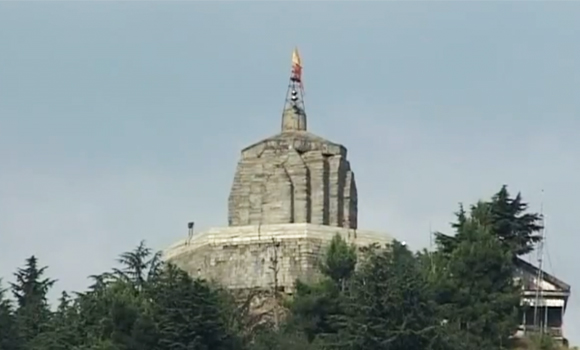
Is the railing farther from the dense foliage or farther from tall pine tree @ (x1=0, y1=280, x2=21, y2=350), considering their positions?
tall pine tree @ (x1=0, y1=280, x2=21, y2=350)

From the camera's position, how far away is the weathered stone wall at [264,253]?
75.8 meters

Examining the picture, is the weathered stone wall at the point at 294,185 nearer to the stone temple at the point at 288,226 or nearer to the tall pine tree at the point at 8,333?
the stone temple at the point at 288,226

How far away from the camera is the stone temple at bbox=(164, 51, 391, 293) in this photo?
76062 millimetres

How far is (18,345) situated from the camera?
6512 cm

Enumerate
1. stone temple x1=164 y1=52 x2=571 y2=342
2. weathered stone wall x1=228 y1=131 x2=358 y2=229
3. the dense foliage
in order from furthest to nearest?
weathered stone wall x1=228 y1=131 x2=358 y2=229
stone temple x1=164 y1=52 x2=571 y2=342
the dense foliage

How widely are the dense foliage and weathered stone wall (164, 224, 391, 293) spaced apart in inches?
58.0

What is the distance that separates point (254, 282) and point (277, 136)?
600cm

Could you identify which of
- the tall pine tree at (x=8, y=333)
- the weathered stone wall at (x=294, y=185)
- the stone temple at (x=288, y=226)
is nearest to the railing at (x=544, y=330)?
the stone temple at (x=288, y=226)

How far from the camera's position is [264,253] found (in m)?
76.4

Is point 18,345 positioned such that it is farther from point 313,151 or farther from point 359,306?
point 313,151

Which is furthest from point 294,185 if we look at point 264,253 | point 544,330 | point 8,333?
point 8,333

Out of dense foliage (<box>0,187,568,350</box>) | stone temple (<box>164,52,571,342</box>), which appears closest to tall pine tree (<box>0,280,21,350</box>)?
dense foliage (<box>0,187,568,350</box>)

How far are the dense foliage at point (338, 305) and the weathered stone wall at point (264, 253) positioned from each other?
1472 mm

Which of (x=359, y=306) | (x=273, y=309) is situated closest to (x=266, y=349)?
(x=359, y=306)
